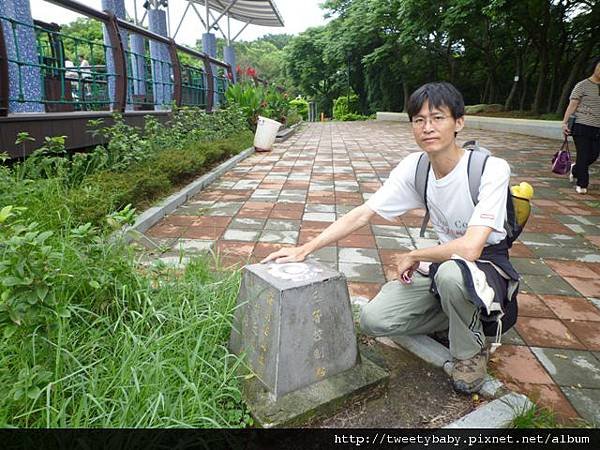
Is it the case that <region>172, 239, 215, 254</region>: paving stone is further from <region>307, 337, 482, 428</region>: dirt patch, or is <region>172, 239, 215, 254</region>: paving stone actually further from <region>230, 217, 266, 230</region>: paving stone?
<region>307, 337, 482, 428</region>: dirt patch

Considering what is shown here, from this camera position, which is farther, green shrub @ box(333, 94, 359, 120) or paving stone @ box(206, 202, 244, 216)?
green shrub @ box(333, 94, 359, 120)

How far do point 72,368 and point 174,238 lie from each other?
7.27 feet

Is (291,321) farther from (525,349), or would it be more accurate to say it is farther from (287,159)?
(287,159)

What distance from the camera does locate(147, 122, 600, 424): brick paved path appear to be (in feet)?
7.07

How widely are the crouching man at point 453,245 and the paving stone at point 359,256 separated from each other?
1.27 metres

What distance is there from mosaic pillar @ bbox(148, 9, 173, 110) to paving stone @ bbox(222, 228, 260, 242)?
4.39 metres

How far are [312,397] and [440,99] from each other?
1.38 m

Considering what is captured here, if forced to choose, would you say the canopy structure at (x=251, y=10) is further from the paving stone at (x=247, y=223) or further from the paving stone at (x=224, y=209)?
the paving stone at (x=247, y=223)

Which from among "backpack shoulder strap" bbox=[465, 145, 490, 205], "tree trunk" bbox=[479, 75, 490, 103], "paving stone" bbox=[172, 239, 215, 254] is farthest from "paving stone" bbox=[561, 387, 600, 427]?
"tree trunk" bbox=[479, 75, 490, 103]

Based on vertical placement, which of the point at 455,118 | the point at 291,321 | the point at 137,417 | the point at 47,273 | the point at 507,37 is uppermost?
the point at 507,37

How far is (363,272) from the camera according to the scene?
3.24 meters

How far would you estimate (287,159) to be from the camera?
8570 millimetres

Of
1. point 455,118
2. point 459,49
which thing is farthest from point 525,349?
point 459,49

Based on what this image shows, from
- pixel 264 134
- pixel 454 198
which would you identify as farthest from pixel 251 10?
pixel 454 198
